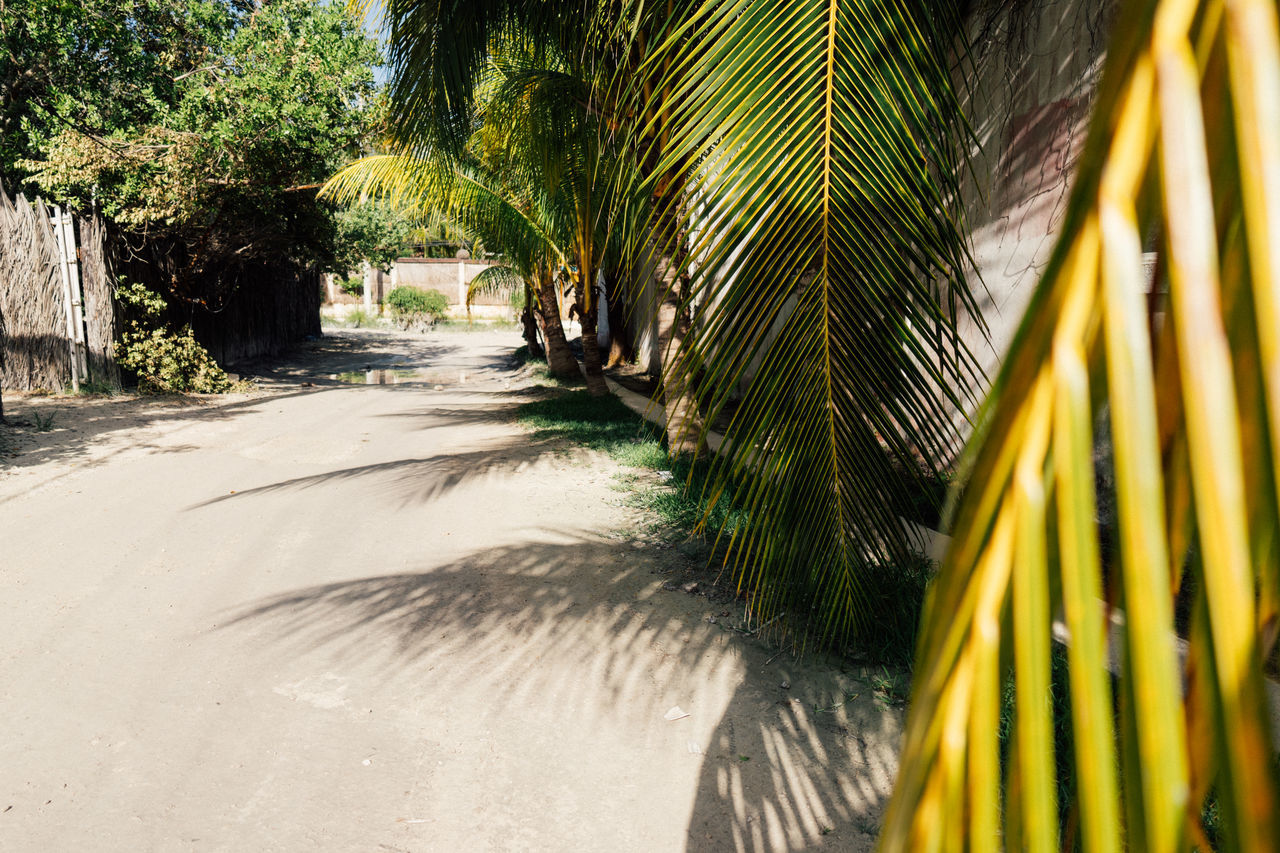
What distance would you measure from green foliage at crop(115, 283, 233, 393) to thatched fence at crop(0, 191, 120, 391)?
252 mm

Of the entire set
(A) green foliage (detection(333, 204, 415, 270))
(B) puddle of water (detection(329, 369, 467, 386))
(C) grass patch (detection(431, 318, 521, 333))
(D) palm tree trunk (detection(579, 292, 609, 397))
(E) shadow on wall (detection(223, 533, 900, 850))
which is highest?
(A) green foliage (detection(333, 204, 415, 270))

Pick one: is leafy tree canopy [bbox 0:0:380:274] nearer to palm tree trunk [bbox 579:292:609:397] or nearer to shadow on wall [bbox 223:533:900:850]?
palm tree trunk [bbox 579:292:609:397]

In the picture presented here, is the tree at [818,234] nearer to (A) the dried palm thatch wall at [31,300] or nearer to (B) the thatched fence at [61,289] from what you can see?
(B) the thatched fence at [61,289]

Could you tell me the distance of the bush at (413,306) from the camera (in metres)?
25.3

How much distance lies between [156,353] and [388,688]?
27.1ft

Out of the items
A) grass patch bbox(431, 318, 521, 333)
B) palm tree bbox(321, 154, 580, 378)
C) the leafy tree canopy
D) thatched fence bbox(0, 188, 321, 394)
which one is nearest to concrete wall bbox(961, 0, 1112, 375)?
palm tree bbox(321, 154, 580, 378)

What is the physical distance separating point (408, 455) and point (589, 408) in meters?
2.63

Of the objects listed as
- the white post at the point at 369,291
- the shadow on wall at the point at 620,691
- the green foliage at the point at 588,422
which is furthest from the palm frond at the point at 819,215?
the white post at the point at 369,291

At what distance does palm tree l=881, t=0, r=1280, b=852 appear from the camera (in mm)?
241

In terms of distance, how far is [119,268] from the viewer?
9.02 m

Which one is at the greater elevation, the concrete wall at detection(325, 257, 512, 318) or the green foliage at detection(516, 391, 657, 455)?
the concrete wall at detection(325, 257, 512, 318)

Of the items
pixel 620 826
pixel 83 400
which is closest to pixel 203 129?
pixel 83 400

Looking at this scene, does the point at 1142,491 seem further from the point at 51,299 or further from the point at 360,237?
the point at 360,237

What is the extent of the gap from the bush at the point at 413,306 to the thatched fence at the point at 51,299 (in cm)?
1652
